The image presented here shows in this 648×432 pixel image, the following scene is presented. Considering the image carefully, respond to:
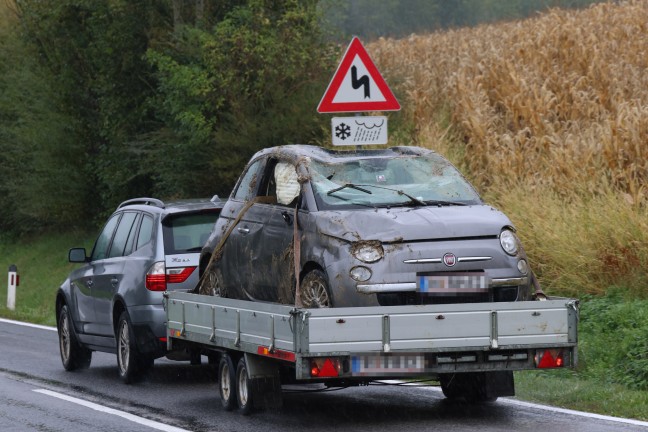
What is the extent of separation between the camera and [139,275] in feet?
43.5

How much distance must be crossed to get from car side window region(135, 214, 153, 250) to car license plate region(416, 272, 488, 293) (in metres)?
4.67

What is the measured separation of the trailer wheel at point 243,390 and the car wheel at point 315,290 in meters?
0.73

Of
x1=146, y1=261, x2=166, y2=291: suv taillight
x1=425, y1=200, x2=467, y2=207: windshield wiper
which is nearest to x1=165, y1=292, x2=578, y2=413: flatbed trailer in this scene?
x1=425, y1=200, x2=467, y2=207: windshield wiper

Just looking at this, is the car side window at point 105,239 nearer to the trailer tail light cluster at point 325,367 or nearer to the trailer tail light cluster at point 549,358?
the trailer tail light cluster at point 325,367

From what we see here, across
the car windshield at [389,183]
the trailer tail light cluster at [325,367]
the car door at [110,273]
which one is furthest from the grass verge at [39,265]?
the trailer tail light cluster at [325,367]

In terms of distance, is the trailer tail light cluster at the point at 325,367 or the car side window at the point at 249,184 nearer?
the trailer tail light cluster at the point at 325,367

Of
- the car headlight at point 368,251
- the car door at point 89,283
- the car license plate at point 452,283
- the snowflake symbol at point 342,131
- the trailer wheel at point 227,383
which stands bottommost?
the trailer wheel at point 227,383

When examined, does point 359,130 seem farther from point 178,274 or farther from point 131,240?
point 131,240

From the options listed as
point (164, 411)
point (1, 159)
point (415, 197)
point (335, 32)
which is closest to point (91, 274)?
point (164, 411)

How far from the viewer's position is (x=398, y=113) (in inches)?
950

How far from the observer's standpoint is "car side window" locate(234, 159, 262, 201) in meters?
11.8

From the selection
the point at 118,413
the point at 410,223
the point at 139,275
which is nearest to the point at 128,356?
the point at 139,275

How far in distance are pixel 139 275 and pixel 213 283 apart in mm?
1511

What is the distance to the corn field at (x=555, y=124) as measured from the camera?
15.2 meters
